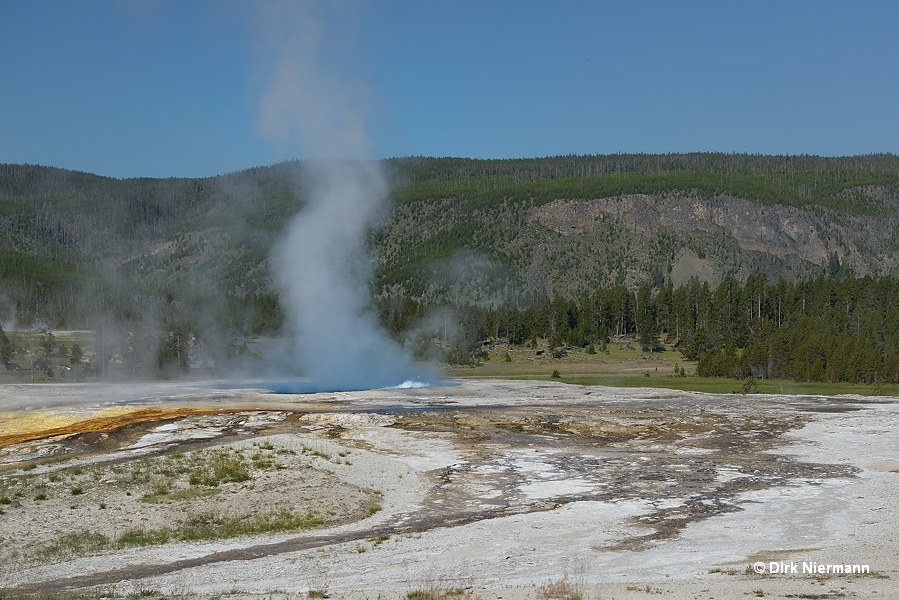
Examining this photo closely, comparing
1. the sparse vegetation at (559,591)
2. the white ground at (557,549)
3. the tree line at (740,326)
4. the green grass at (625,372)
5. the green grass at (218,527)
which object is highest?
the tree line at (740,326)

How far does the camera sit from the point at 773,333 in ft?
304

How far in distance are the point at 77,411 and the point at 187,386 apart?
19946 millimetres

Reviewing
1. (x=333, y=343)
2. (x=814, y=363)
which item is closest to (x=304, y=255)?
(x=333, y=343)

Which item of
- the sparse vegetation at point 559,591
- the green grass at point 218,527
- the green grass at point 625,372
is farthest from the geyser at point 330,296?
the sparse vegetation at point 559,591

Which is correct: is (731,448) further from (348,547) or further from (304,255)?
(304,255)

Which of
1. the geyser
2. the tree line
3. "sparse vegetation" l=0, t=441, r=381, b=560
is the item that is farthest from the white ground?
the tree line

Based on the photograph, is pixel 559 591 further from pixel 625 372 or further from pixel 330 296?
pixel 625 372

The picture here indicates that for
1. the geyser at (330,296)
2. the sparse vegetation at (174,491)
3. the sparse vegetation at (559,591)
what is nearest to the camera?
the sparse vegetation at (559,591)

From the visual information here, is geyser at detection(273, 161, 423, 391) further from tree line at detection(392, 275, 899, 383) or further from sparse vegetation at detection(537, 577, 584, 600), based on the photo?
sparse vegetation at detection(537, 577, 584, 600)

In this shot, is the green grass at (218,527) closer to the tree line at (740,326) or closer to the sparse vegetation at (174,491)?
the sparse vegetation at (174,491)

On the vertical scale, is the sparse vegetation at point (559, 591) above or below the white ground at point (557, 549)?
above

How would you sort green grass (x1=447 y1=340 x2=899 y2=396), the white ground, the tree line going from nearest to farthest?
the white ground
green grass (x1=447 y1=340 x2=899 y2=396)
the tree line

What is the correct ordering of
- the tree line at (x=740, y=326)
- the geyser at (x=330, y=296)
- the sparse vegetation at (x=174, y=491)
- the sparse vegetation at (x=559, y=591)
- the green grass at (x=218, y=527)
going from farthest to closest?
the tree line at (x=740, y=326) < the geyser at (x=330, y=296) < the sparse vegetation at (x=174, y=491) < the green grass at (x=218, y=527) < the sparse vegetation at (x=559, y=591)

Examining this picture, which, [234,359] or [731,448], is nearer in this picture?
[731,448]
